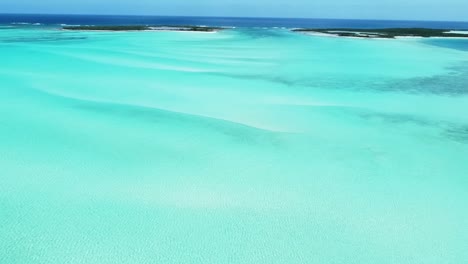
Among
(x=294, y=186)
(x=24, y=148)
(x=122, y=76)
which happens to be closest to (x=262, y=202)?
(x=294, y=186)

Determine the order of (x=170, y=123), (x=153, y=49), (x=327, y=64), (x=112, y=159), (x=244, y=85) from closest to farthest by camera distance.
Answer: (x=112, y=159) → (x=170, y=123) → (x=244, y=85) → (x=327, y=64) → (x=153, y=49)

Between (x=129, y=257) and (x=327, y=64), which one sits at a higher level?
(x=327, y=64)

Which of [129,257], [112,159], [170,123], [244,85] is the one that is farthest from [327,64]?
[129,257]

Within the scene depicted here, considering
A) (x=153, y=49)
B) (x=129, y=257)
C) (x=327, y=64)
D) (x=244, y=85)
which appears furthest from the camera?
(x=153, y=49)

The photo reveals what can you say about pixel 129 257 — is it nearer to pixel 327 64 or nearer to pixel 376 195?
pixel 376 195

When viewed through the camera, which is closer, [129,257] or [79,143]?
[129,257]

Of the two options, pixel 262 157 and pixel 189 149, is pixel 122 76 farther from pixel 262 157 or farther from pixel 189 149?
pixel 262 157
